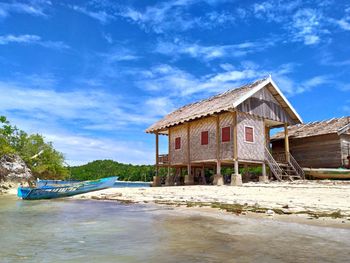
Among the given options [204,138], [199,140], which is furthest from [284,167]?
[199,140]

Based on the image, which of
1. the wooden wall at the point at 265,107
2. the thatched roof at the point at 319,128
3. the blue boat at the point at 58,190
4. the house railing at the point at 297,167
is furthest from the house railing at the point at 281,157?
the blue boat at the point at 58,190

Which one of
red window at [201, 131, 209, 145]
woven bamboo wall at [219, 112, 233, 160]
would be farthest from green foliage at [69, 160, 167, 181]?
woven bamboo wall at [219, 112, 233, 160]

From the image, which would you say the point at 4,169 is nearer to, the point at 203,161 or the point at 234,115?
the point at 203,161

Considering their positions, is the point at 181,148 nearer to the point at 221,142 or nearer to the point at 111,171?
the point at 221,142

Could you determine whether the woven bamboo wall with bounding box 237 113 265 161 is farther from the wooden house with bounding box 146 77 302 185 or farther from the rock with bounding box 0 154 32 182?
the rock with bounding box 0 154 32 182

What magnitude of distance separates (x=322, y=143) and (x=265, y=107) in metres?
5.17

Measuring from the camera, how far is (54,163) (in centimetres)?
3759

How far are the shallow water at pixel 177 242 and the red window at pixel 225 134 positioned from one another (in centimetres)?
1231

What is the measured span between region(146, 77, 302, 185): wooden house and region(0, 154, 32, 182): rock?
13778 mm

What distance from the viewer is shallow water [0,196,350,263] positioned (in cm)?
486

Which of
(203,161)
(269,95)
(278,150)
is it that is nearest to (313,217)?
(203,161)

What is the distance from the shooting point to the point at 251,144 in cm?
2152

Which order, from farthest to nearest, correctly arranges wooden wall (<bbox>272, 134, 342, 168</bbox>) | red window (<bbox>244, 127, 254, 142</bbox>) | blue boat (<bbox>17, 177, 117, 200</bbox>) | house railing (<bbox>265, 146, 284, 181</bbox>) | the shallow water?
wooden wall (<bbox>272, 134, 342, 168</bbox>) < house railing (<bbox>265, 146, 284, 181</bbox>) < red window (<bbox>244, 127, 254, 142</bbox>) < blue boat (<bbox>17, 177, 117, 200</bbox>) < the shallow water

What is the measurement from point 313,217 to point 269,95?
1618 cm
